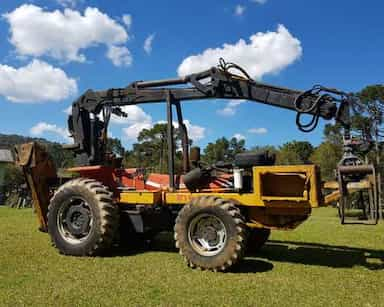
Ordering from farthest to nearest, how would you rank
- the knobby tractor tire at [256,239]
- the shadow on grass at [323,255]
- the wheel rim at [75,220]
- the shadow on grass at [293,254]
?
1. the knobby tractor tire at [256,239]
2. the wheel rim at [75,220]
3. the shadow on grass at [323,255]
4. the shadow on grass at [293,254]

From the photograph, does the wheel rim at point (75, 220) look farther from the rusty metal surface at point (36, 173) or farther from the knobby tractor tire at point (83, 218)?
the rusty metal surface at point (36, 173)

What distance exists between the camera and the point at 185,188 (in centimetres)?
912

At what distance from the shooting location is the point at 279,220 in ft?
26.6

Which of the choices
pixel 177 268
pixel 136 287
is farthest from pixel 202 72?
pixel 136 287

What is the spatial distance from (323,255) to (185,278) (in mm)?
3730

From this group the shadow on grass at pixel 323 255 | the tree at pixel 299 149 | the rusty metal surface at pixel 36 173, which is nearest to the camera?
the shadow on grass at pixel 323 255

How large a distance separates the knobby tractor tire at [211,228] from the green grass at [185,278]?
0.78 ft

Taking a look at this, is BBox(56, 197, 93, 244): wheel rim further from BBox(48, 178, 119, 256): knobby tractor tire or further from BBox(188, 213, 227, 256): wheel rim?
BBox(188, 213, 227, 256): wheel rim

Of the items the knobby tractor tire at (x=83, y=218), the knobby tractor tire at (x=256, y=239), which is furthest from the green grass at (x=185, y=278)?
the knobby tractor tire at (x=83, y=218)

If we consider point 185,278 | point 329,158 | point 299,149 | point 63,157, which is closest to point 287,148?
point 299,149

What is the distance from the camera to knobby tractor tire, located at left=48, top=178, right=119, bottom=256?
28.5ft

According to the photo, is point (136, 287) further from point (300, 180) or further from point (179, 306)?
point (300, 180)

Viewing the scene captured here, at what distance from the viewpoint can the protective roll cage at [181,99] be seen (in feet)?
27.3

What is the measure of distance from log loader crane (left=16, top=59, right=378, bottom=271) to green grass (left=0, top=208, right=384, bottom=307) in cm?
54
